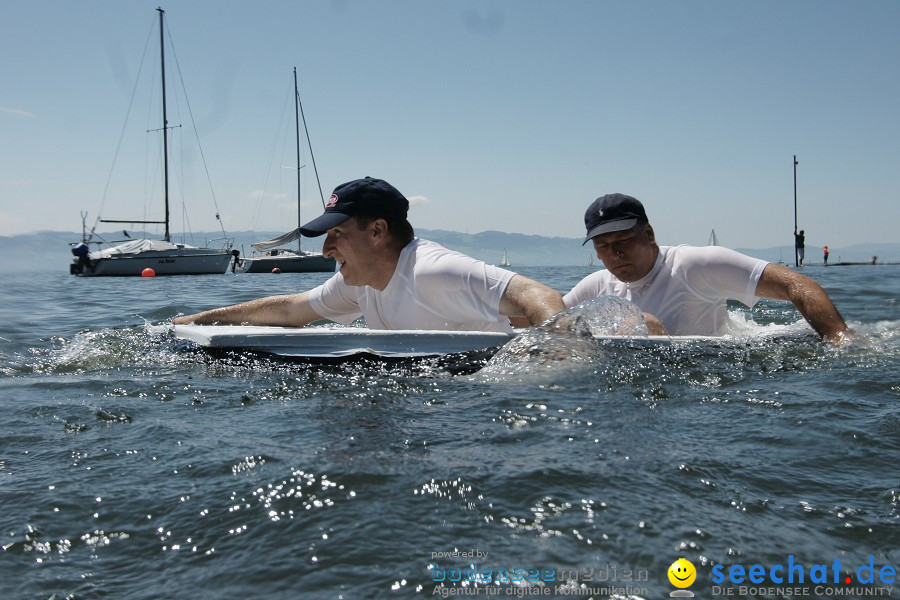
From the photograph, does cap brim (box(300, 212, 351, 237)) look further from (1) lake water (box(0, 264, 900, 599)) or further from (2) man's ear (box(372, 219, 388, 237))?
(1) lake water (box(0, 264, 900, 599))

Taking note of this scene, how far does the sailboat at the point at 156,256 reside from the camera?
33781 mm

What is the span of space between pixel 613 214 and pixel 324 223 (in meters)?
1.91

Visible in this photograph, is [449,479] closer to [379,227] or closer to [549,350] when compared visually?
[549,350]

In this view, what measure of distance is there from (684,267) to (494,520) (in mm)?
3245

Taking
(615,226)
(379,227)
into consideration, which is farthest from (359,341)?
(615,226)

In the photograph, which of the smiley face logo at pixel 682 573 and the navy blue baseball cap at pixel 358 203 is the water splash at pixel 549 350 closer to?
the navy blue baseball cap at pixel 358 203

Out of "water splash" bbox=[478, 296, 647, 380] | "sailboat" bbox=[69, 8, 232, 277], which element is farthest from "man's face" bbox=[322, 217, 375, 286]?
"sailboat" bbox=[69, 8, 232, 277]

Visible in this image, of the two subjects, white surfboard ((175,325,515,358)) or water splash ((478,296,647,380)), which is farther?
white surfboard ((175,325,515,358))

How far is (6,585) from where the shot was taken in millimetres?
1620

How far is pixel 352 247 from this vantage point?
397 centimetres

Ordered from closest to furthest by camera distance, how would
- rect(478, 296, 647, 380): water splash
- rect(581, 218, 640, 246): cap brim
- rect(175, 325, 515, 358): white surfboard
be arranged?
rect(478, 296, 647, 380): water splash, rect(175, 325, 515, 358): white surfboard, rect(581, 218, 640, 246): cap brim

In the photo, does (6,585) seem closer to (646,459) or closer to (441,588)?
(441,588)

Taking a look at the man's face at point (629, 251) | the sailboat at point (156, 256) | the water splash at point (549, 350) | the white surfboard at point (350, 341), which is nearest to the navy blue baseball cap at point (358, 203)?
the white surfboard at point (350, 341)

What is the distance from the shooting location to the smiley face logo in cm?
157
